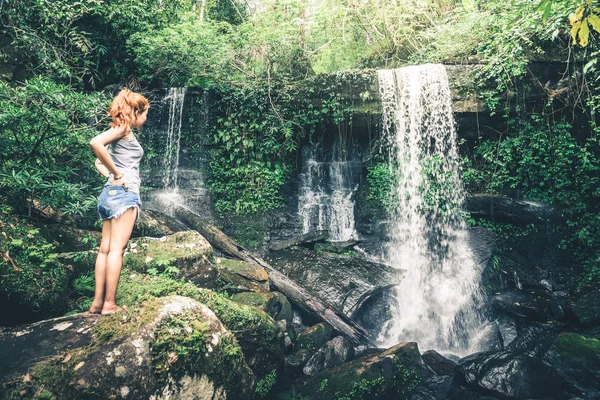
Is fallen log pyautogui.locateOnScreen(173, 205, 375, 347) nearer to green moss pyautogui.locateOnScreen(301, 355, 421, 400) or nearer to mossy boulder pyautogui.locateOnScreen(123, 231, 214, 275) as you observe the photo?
green moss pyautogui.locateOnScreen(301, 355, 421, 400)

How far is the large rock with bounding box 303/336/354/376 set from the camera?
535cm

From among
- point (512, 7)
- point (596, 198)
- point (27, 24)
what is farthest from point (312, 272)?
point (27, 24)

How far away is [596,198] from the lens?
7.71 metres

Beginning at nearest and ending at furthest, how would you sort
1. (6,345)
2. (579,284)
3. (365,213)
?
(6,345), (579,284), (365,213)

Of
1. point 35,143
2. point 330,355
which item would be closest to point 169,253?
point 35,143

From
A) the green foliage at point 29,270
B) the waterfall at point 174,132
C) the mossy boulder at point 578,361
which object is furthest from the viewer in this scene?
the waterfall at point 174,132

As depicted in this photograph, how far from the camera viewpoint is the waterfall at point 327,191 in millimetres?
9867

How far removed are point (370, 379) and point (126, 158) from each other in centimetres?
409

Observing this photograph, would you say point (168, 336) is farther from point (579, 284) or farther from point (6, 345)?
point (579, 284)

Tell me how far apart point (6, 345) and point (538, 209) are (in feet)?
31.8

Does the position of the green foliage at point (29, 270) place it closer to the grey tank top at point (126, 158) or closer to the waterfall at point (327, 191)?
the grey tank top at point (126, 158)

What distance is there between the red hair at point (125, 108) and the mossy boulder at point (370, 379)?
406 cm

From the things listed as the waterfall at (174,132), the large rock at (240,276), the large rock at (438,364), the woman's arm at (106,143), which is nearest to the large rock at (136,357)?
the woman's arm at (106,143)

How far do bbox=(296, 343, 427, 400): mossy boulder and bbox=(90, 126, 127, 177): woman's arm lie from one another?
3761 millimetres
